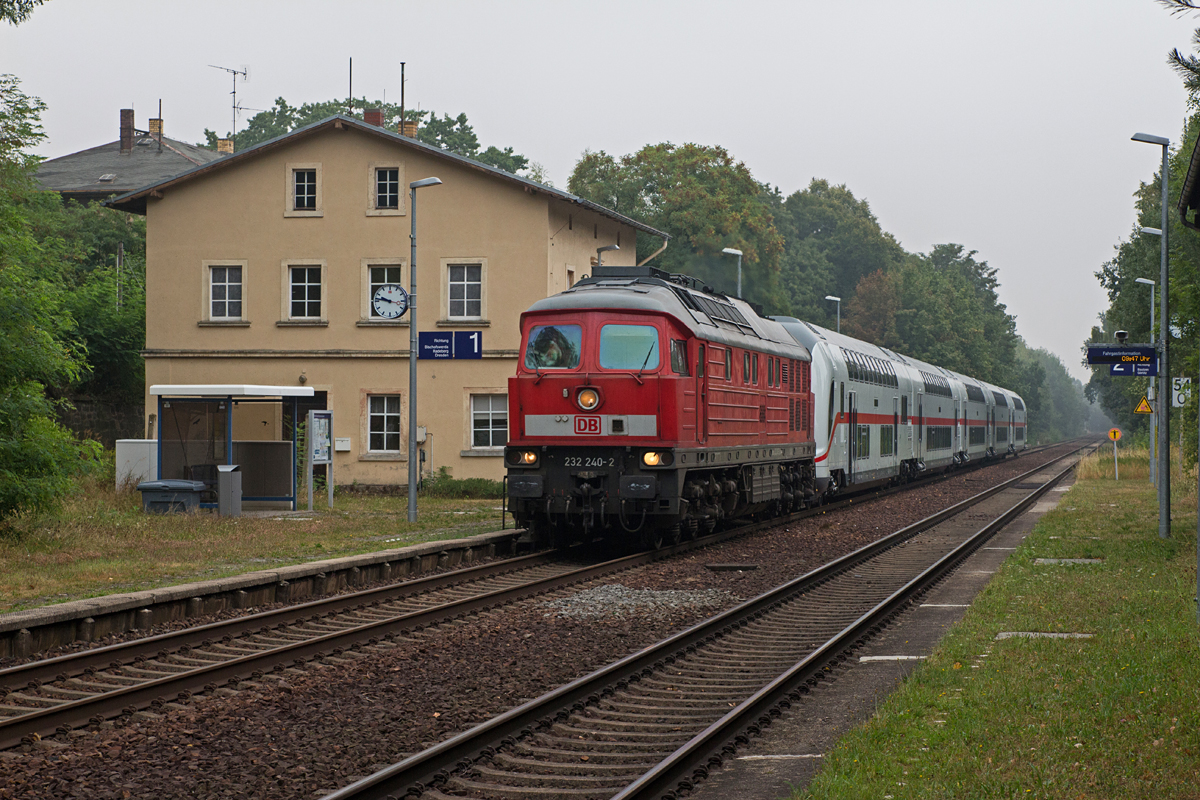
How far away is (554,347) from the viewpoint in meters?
16.8

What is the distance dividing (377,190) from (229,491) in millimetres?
11732

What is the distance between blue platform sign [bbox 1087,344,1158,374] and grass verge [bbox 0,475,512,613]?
935 centimetres

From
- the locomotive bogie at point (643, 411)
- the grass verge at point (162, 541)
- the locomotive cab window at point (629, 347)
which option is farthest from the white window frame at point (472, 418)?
the locomotive cab window at point (629, 347)

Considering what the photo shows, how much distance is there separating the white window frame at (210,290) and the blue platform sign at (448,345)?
444 inches

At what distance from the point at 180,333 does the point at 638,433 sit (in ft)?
60.9

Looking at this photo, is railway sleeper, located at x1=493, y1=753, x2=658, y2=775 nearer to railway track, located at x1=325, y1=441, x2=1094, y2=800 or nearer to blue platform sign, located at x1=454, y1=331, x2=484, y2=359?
railway track, located at x1=325, y1=441, x2=1094, y2=800

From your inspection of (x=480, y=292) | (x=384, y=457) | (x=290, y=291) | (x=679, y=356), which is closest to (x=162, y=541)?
(x=679, y=356)

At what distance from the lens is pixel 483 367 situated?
29.9 metres

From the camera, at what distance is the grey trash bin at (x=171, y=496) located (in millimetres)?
21078

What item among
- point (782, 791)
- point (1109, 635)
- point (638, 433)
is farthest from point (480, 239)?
point (782, 791)

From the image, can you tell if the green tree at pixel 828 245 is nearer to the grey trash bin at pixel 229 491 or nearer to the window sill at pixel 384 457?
the window sill at pixel 384 457

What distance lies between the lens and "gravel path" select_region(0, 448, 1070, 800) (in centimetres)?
662

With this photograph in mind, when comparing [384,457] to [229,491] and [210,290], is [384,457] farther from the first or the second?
[229,491]

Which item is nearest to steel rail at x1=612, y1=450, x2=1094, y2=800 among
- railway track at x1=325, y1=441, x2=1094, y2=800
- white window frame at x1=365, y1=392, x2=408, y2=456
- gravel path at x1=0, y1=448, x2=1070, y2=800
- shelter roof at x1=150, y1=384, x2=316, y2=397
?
railway track at x1=325, y1=441, x2=1094, y2=800
